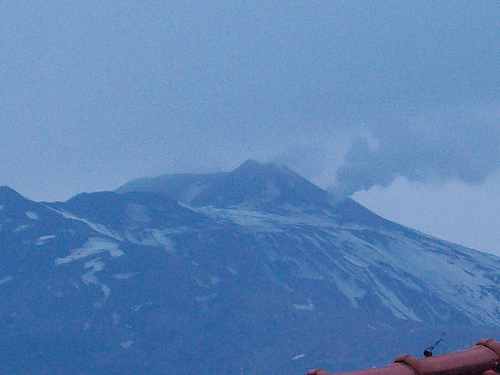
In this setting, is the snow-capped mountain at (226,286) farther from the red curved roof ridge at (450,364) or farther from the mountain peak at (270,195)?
the red curved roof ridge at (450,364)

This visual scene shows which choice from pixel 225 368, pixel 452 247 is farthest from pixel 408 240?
pixel 225 368

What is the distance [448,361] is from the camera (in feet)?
41.1

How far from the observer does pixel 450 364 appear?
12.5 m

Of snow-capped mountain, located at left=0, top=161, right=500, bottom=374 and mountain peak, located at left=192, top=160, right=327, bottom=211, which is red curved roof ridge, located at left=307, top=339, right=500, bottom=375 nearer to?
snow-capped mountain, located at left=0, top=161, right=500, bottom=374

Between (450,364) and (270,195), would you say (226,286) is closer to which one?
(270,195)

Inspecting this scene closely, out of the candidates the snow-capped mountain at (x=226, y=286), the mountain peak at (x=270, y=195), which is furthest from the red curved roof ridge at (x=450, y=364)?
the mountain peak at (x=270, y=195)

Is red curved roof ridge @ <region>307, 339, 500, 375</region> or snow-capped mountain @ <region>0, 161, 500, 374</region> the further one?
snow-capped mountain @ <region>0, 161, 500, 374</region>

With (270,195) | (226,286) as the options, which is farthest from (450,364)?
(270,195)

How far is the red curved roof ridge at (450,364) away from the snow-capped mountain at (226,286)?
335 ft

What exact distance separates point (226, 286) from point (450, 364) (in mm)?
137784

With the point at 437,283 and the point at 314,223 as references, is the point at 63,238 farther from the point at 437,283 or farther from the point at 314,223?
the point at 437,283

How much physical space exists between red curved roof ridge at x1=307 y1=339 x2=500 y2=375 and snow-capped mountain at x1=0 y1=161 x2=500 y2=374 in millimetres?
102179

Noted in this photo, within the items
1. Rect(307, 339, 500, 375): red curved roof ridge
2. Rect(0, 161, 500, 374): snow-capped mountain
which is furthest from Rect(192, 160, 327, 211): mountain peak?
Rect(307, 339, 500, 375): red curved roof ridge

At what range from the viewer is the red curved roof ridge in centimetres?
1204
